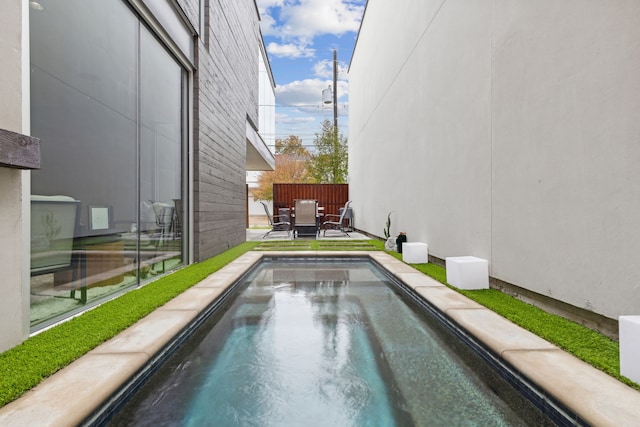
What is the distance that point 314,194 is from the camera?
45.4 ft

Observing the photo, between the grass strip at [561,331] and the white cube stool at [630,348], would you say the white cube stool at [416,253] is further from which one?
the white cube stool at [630,348]

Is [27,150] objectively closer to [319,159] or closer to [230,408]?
[230,408]

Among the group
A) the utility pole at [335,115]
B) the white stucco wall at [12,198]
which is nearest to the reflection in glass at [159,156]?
the white stucco wall at [12,198]

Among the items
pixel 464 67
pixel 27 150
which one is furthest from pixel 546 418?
pixel 464 67

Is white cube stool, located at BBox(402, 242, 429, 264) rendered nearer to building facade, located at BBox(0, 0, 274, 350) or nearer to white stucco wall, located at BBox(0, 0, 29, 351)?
building facade, located at BBox(0, 0, 274, 350)

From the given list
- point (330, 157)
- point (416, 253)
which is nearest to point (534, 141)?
point (416, 253)

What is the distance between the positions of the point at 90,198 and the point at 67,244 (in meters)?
0.49

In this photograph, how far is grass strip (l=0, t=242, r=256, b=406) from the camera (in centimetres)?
156

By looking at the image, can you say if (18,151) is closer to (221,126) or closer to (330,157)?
(221,126)

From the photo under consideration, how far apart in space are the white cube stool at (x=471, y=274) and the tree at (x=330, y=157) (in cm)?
1679

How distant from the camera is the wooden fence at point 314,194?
13586 millimetres

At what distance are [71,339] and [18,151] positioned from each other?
1146 mm

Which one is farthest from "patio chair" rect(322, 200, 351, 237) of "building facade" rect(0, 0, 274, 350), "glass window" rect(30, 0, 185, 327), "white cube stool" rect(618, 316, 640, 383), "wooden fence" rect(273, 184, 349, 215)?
"white cube stool" rect(618, 316, 640, 383)

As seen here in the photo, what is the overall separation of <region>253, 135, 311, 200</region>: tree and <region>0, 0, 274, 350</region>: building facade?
2002 centimetres
